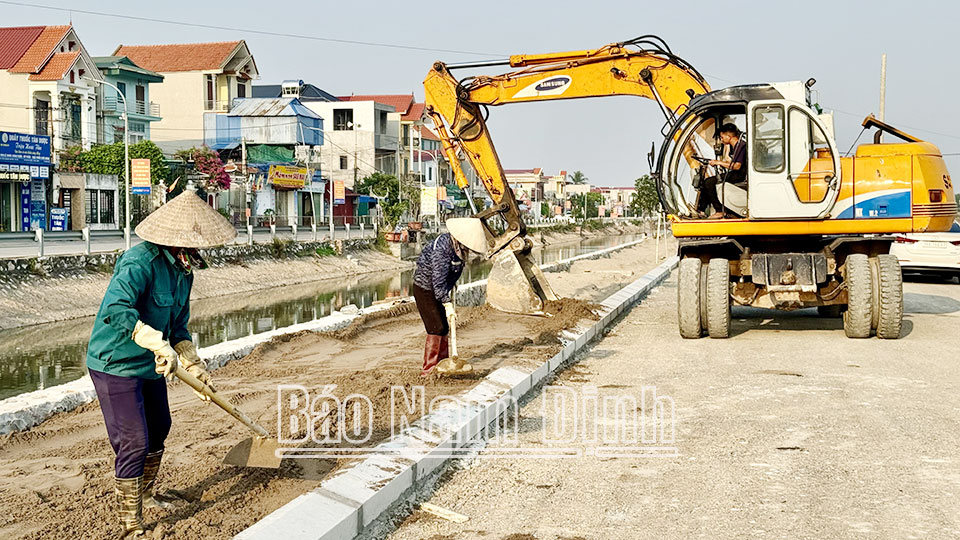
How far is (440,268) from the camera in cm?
788

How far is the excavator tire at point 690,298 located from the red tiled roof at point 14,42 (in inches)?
1460

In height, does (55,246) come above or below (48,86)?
below

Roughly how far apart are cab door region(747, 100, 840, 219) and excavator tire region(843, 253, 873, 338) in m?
0.73

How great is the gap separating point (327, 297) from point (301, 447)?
20.5 m

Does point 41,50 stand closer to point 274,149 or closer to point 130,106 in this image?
point 130,106

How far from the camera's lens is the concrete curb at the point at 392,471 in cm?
425

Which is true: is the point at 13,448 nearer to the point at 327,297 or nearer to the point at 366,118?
the point at 327,297

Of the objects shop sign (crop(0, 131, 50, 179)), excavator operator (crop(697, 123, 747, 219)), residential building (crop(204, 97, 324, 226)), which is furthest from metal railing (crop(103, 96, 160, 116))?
excavator operator (crop(697, 123, 747, 219))

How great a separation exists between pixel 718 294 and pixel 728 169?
1.54 meters

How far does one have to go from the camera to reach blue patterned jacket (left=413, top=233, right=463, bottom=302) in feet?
25.7

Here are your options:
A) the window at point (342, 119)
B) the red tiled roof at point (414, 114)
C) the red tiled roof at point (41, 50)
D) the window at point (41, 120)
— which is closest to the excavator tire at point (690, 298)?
the window at point (41, 120)

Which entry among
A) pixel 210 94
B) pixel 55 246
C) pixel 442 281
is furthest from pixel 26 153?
pixel 442 281

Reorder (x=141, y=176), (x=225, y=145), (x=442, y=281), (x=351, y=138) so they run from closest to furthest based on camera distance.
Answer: (x=442, y=281) → (x=141, y=176) → (x=225, y=145) → (x=351, y=138)

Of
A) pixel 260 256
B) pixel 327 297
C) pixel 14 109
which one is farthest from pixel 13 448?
pixel 14 109
